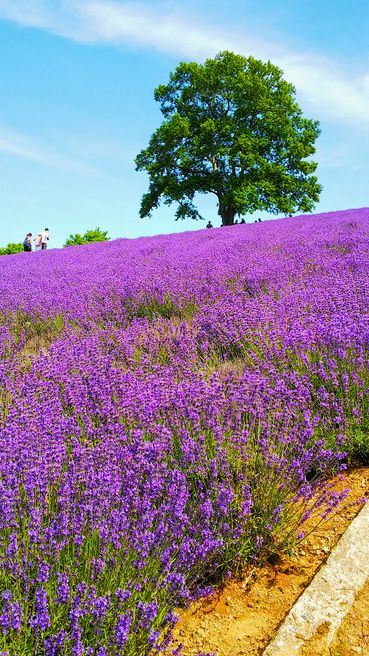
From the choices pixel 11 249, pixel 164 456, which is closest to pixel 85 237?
pixel 11 249

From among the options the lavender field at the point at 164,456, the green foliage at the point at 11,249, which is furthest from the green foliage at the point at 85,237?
the lavender field at the point at 164,456

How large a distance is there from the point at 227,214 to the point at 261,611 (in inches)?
1004

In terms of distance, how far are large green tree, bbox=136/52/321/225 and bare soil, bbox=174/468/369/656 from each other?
22.5 meters

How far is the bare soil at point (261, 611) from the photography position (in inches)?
73.9

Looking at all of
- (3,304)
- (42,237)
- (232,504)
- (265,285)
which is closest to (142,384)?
(232,504)

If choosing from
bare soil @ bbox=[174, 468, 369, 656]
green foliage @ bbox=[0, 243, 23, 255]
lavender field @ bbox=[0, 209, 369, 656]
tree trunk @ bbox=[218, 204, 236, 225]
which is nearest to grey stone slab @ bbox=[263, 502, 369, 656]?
bare soil @ bbox=[174, 468, 369, 656]

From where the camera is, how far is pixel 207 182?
25281 mm

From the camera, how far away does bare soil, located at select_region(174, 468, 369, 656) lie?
6.15ft

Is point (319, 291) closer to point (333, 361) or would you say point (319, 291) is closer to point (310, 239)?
point (333, 361)

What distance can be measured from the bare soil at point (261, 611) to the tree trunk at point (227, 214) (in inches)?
969

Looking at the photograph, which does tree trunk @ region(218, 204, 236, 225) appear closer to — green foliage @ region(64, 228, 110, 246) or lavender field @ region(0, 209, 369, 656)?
green foliage @ region(64, 228, 110, 246)

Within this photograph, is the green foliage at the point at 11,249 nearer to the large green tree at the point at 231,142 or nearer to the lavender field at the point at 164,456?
the large green tree at the point at 231,142

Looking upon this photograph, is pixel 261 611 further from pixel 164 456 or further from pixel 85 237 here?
pixel 85 237

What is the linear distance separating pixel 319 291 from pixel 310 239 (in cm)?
448
